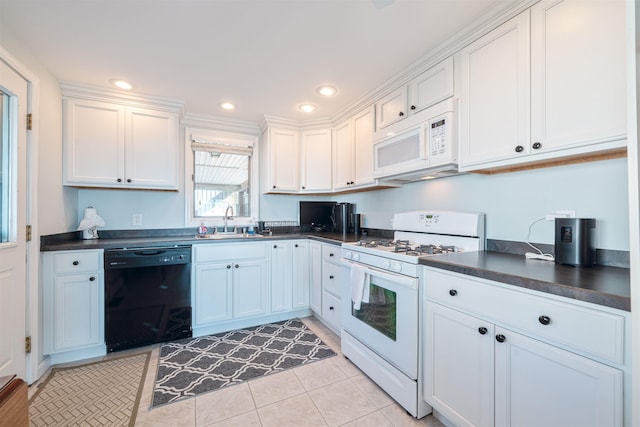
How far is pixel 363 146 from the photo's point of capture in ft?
8.62

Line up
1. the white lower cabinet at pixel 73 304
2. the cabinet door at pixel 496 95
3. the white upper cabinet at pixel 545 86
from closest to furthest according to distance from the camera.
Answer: the white upper cabinet at pixel 545 86, the cabinet door at pixel 496 95, the white lower cabinet at pixel 73 304

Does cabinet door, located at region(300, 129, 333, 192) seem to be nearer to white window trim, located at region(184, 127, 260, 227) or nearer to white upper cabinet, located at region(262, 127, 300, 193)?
white upper cabinet, located at region(262, 127, 300, 193)

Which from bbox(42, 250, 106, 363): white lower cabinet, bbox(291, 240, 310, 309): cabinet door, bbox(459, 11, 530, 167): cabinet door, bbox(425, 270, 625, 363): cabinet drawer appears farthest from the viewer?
bbox(291, 240, 310, 309): cabinet door

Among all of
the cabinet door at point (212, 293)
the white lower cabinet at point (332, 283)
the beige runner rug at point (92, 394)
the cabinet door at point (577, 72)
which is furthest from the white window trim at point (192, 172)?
the cabinet door at point (577, 72)

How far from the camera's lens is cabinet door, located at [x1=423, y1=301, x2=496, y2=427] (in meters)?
1.23

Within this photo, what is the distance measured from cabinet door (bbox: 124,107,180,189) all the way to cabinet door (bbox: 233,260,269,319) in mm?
1114

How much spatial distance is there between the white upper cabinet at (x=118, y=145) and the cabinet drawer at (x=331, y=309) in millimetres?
1915

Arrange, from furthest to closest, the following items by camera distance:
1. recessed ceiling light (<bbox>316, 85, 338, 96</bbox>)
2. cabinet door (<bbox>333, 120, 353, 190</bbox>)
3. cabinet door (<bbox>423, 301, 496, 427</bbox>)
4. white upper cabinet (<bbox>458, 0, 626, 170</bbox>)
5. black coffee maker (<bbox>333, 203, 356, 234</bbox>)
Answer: black coffee maker (<bbox>333, 203, 356, 234</bbox>) → cabinet door (<bbox>333, 120, 353, 190</bbox>) → recessed ceiling light (<bbox>316, 85, 338, 96</bbox>) → cabinet door (<bbox>423, 301, 496, 427</bbox>) → white upper cabinet (<bbox>458, 0, 626, 170</bbox>)

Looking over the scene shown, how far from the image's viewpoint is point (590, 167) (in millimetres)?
1386

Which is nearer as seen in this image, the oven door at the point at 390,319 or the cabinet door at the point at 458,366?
the cabinet door at the point at 458,366

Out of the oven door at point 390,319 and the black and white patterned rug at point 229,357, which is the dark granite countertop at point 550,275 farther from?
the black and white patterned rug at point 229,357

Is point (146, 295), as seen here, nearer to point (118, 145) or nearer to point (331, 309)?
point (118, 145)

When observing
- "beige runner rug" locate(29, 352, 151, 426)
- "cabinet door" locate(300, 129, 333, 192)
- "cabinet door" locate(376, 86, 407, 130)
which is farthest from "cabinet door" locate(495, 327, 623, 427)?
"cabinet door" locate(300, 129, 333, 192)

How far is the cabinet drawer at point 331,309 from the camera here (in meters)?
2.48
